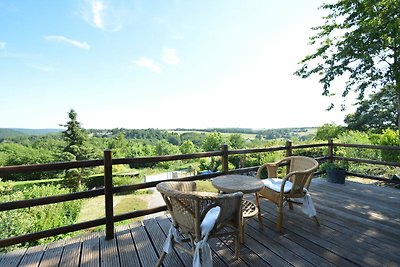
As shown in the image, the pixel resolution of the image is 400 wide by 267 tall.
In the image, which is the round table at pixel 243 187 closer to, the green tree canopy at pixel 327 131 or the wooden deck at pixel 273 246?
the wooden deck at pixel 273 246

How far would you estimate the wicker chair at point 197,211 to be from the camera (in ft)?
5.18

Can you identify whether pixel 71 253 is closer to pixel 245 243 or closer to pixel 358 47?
pixel 245 243

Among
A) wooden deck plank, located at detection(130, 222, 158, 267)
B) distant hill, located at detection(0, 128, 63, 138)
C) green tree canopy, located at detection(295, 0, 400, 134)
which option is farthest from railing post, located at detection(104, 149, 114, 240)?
distant hill, located at detection(0, 128, 63, 138)

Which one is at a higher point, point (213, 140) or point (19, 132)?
point (19, 132)

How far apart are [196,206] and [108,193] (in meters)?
1.32

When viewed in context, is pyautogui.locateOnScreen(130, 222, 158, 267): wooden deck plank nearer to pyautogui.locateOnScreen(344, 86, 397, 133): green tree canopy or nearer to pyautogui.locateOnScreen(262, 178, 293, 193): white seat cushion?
pyautogui.locateOnScreen(262, 178, 293, 193): white seat cushion

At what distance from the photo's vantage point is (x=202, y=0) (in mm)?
6586

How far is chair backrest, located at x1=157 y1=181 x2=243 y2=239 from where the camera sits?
1572 millimetres

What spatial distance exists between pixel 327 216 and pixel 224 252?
1695 mm

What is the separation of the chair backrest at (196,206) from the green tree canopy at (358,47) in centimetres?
557

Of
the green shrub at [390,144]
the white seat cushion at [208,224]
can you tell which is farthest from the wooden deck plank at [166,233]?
the green shrub at [390,144]

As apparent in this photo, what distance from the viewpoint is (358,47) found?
17.6ft

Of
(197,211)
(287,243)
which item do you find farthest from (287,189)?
(197,211)

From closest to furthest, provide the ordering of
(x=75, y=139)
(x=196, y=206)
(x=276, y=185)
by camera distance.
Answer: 1. (x=196, y=206)
2. (x=276, y=185)
3. (x=75, y=139)
